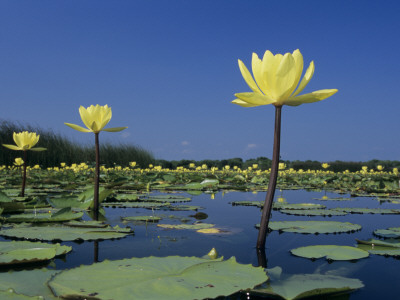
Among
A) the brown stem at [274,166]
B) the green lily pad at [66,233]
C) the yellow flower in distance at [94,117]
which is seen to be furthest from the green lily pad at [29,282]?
the yellow flower in distance at [94,117]

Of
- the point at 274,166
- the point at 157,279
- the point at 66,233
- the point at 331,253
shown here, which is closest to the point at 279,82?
the point at 274,166

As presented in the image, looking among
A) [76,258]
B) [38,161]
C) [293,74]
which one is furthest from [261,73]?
[38,161]

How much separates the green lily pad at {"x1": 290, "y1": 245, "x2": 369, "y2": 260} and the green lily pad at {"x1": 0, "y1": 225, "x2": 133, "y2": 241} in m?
0.89

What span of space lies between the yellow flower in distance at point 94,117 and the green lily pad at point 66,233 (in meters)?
0.88

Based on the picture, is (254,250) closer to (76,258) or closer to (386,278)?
(386,278)

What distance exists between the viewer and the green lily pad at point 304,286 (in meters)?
0.97

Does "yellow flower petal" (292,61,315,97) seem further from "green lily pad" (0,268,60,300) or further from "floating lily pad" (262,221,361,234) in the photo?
"green lily pad" (0,268,60,300)

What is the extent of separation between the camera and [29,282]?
1.06 meters

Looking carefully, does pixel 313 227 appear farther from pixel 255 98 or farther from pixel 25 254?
pixel 25 254

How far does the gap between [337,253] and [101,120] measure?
184 centimetres

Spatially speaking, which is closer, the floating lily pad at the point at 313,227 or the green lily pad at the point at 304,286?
the green lily pad at the point at 304,286

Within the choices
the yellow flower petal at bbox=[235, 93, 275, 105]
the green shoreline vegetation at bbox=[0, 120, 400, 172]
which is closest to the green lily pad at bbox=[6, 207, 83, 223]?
the yellow flower petal at bbox=[235, 93, 275, 105]

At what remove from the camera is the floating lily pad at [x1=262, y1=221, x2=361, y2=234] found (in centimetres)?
205

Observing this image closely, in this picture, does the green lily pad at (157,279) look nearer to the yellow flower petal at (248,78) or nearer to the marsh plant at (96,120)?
the yellow flower petal at (248,78)
